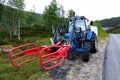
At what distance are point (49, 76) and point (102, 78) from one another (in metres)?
1.83

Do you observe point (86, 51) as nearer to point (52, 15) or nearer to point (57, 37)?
point (57, 37)

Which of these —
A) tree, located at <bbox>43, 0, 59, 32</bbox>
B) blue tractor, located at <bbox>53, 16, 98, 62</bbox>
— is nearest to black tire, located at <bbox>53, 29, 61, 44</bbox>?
blue tractor, located at <bbox>53, 16, 98, 62</bbox>

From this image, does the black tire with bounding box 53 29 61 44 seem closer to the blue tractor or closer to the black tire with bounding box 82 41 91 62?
the blue tractor

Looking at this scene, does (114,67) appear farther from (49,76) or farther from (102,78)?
(49,76)

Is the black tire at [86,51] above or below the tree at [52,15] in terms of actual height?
below

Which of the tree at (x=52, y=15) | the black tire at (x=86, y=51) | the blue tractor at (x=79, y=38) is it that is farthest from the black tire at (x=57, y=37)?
the tree at (x=52, y=15)

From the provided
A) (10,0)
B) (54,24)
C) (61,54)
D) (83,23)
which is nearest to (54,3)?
(54,24)

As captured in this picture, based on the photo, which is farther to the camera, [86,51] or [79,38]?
[79,38]

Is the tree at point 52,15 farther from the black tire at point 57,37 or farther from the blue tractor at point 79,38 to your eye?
the black tire at point 57,37

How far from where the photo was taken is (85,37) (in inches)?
364

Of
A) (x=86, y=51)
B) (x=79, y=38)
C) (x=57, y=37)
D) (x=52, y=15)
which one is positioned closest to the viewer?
(x=86, y=51)

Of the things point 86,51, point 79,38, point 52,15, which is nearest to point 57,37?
point 79,38

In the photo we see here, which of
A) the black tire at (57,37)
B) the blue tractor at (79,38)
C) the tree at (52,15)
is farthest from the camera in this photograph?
the tree at (52,15)

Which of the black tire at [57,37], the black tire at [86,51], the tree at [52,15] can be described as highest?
the tree at [52,15]
